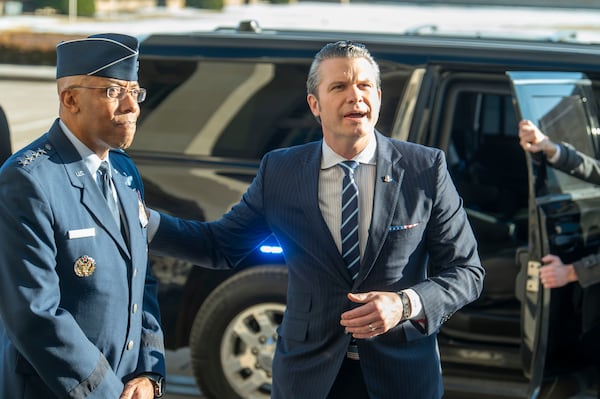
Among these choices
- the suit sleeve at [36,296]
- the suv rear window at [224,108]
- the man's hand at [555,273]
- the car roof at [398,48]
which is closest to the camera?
the suit sleeve at [36,296]

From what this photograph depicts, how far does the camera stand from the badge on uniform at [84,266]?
8.07 ft

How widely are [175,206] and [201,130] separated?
1.32 ft

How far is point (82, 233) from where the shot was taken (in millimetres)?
2471

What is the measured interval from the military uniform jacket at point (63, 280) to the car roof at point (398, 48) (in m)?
2.37

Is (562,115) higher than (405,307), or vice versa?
(562,115)

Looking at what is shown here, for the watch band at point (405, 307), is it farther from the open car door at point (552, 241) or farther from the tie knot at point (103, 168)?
the open car door at point (552, 241)

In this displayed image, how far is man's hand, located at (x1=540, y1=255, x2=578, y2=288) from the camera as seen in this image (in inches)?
155

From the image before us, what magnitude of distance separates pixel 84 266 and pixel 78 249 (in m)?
0.04

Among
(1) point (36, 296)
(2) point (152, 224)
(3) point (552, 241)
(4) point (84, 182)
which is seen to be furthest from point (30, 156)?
(3) point (552, 241)

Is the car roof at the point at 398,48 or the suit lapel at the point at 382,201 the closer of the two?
the suit lapel at the point at 382,201

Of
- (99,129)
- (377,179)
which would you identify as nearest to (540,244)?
(377,179)

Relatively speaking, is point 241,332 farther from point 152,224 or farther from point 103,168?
point 103,168

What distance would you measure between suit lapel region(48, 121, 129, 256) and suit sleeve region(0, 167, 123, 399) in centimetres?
12

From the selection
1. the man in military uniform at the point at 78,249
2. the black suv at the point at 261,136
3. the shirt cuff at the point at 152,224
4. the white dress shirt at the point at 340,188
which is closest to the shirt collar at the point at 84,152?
the man in military uniform at the point at 78,249
